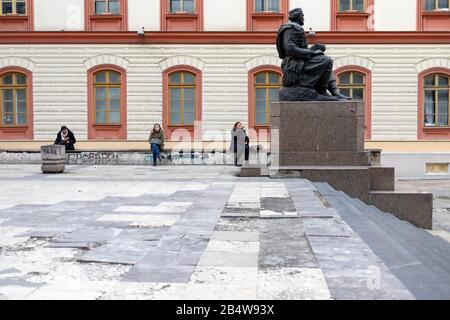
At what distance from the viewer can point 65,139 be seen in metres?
20.9

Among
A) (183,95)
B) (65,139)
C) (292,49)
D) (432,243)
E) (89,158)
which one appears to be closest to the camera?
(432,243)

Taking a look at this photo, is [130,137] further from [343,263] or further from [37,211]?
[343,263]

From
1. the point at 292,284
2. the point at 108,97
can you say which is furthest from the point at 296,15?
the point at 108,97

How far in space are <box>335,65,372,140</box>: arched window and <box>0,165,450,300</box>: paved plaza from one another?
48.9ft

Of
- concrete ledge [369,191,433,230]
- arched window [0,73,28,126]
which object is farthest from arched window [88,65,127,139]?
concrete ledge [369,191,433,230]

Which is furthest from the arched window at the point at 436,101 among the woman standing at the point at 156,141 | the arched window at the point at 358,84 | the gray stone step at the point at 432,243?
the gray stone step at the point at 432,243

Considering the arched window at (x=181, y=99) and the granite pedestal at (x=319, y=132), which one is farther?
the arched window at (x=181, y=99)

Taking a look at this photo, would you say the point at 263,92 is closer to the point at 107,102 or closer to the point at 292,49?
the point at 107,102

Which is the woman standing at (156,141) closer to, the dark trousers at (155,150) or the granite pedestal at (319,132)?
the dark trousers at (155,150)

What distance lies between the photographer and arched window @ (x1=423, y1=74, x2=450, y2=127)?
23.0m

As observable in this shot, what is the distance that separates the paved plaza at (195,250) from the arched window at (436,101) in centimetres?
1589

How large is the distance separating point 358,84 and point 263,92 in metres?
3.67

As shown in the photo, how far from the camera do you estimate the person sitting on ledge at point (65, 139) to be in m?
20.8

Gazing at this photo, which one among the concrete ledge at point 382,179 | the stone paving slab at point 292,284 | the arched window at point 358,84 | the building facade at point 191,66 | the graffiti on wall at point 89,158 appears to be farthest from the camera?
the arched window at point 358,84
